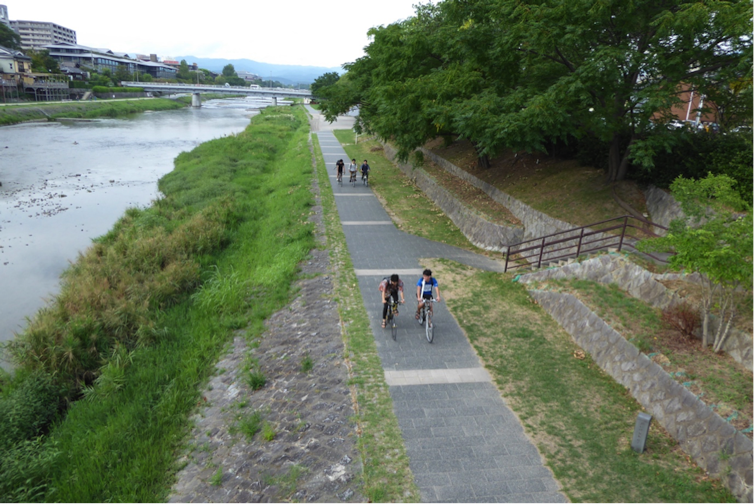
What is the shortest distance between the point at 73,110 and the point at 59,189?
49.6 meters

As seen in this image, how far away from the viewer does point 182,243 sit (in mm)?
17766

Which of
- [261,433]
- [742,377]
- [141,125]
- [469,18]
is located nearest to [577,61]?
[469,18]

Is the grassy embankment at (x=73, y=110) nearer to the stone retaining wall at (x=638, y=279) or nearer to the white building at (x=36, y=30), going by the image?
the stone retaining wall at (x=638, y=279)

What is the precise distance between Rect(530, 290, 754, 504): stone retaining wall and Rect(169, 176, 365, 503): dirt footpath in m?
4.81

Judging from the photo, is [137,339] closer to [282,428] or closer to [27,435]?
[27,435]

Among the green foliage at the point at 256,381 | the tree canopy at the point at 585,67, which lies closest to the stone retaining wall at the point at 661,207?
the tree canopy at the point at 585,67

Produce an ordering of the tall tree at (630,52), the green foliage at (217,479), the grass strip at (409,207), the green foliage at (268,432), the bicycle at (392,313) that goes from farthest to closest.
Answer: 1. the grass strip at (409,207)
2. the tall tree at (630,52)
3. the bicycle at (392,313)
4. the green foliage at (268,432)
5. the green foliage at (217,479)

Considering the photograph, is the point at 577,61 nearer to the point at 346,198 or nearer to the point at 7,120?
the point at 346,198

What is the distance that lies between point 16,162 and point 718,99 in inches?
1669

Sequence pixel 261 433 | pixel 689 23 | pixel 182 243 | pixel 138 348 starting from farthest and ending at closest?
pixel 182 243 → pixel 138 348 → pixel 689 23 → pixel 261 433

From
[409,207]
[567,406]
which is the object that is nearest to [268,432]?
[567,406]

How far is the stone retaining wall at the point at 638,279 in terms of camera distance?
302 inches

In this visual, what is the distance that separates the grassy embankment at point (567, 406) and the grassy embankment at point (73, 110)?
62.2 meters

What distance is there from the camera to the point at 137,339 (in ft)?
40.6
